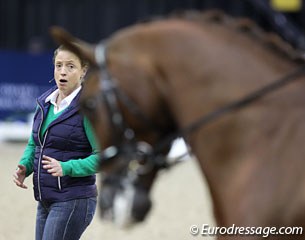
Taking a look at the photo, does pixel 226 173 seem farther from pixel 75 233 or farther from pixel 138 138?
pixel 75 233

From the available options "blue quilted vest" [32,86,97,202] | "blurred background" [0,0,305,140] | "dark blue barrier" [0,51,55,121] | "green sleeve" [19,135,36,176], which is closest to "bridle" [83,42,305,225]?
"blue quilted vest" [32,86,97,202]

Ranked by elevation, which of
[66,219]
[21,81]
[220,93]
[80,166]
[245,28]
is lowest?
[21,81]

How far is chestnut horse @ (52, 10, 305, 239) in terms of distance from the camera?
10.5ft

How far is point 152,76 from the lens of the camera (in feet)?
10.8

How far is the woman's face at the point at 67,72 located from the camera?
186 inches

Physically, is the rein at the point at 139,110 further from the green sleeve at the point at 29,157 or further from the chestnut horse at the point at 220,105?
the green sleeve at the point at 29,157

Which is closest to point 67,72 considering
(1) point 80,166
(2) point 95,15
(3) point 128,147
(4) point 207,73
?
(1) point 80,166

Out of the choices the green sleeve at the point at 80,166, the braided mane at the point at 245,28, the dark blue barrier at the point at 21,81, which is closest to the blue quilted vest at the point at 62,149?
the green sleeve at the point at 80,166

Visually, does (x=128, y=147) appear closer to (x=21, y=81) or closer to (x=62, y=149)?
(x=62, y=149)

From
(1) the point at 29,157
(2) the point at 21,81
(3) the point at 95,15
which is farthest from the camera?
(3) the point at 95,15

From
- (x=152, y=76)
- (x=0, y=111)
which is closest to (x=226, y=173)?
(x=152, y=76)

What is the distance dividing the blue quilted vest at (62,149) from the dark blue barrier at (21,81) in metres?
11.3

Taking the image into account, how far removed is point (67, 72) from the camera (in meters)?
4.71

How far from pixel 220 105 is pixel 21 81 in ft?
44.2
